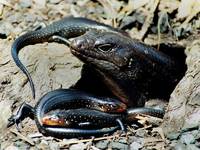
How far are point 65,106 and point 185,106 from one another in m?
1.54

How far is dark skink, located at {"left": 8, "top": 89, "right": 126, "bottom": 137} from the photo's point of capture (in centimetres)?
626

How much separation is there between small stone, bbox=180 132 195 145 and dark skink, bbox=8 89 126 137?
943mm

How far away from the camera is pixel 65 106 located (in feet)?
22.3

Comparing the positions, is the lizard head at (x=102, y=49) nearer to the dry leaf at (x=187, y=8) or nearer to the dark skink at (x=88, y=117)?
the dark skink at (x=88, y=117)

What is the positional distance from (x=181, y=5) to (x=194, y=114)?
2.85 meters

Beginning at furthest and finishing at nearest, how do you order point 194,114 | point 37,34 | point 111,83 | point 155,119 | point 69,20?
point 69,20 → point 37,34 → point 111,83 → point 155,119 → point 194,114

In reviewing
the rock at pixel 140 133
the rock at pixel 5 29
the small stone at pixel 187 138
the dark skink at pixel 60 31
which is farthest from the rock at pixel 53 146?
the rock at pixel 5 29

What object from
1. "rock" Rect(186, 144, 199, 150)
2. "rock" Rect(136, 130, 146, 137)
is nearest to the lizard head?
"rock" Rect(136, 130, 146, 137)

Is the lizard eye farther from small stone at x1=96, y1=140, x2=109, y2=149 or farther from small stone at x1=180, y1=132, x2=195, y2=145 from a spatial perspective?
small stone at x1=180, y1=132, x2=195, y2=145

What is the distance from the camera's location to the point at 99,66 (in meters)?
6.98

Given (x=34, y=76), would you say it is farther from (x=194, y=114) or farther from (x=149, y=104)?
(x=194, y=114)

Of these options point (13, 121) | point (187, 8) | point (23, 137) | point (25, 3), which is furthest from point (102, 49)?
point (25, 3)

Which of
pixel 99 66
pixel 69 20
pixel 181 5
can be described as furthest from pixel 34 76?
pixel 181 5

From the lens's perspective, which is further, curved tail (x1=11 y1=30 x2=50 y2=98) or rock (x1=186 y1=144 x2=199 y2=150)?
curved tail (x1=11 y1=30 x2=50 y2=98)
